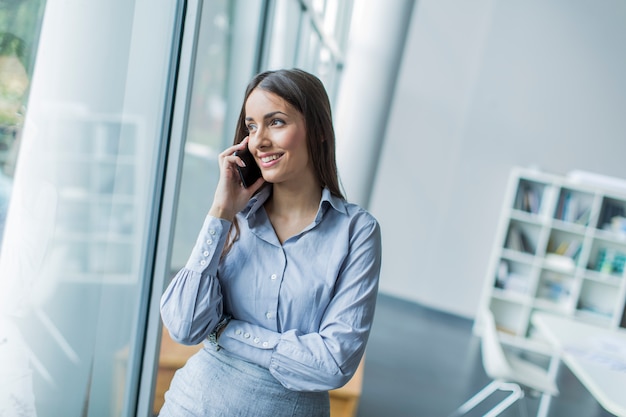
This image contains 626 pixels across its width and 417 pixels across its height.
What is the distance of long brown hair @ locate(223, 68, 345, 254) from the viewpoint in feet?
4.09

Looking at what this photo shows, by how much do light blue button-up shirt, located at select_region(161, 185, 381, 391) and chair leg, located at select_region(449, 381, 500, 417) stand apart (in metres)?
2.62

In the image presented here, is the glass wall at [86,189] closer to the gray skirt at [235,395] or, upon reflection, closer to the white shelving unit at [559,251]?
the gray skirt at [235,395]

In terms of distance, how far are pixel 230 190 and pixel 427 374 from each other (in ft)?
11.2

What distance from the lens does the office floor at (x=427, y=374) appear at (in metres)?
3.56

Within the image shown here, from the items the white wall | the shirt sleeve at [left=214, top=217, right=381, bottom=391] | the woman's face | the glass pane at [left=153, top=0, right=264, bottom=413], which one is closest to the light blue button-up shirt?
the shirt sleeve at [left=214, top=217, right=381, bottom=391]

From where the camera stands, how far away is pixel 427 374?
4219mm

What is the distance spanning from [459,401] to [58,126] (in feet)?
11.0

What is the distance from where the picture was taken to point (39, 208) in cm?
133


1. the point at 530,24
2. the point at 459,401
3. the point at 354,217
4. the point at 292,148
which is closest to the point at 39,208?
the point at 292,148

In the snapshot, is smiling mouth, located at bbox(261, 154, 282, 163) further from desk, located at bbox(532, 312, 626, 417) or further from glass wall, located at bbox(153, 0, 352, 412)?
desk, located at bbox(532, 312, 626, 417)

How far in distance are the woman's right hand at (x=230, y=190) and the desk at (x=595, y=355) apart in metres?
1.70

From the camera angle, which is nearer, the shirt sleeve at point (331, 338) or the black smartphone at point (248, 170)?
the shirt sleeve at point (331, 338)

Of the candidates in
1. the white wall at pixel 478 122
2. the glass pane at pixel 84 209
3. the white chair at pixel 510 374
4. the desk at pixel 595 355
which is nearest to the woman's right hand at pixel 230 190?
the glass pane at pixel 84 209

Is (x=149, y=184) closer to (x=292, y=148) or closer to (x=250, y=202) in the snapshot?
(x=250, y=202)
